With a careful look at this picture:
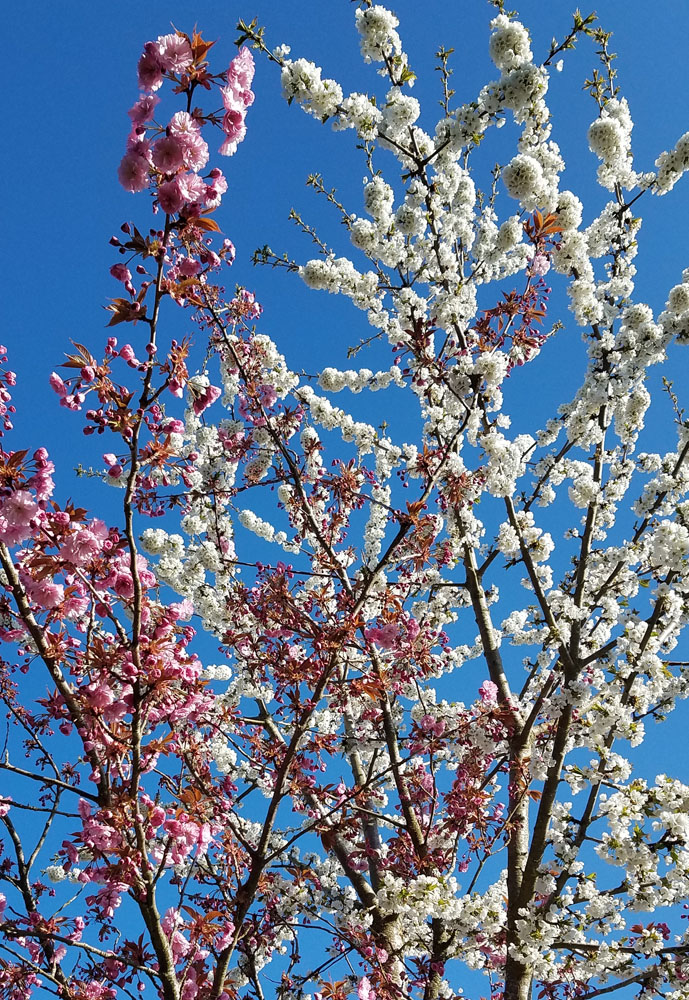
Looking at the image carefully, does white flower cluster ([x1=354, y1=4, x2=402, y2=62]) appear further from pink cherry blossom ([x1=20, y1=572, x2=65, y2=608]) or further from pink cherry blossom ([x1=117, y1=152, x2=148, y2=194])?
pink cherry blossom ([x1=20, y1=572, x2=65, y2=608])

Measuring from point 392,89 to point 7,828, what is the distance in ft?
17.4

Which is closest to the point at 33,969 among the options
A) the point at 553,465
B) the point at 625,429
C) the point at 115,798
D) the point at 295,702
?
the point at 115,798

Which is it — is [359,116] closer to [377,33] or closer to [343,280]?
[377,33]

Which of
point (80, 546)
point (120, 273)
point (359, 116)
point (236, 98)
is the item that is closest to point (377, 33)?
point (359, 116)

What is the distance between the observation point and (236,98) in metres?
2.68

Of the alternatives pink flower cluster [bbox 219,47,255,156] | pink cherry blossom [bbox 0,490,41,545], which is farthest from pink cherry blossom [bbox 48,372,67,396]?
pink flower cluster [bbox 219,47,255,156]

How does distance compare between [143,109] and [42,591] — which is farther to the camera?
[42,591]

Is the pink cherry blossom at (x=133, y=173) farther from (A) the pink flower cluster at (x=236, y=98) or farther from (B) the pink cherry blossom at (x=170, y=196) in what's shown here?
(A) the pink flower cluster at (x=236, y=98)

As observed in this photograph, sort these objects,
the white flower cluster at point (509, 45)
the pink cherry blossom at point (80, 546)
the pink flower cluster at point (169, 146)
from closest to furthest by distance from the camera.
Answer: the pink flower cluster at point (169, 146)
the pink cherry blossom at point (80, 546)
the white flower cluster at point (509, 45)

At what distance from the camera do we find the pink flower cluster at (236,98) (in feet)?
8.71

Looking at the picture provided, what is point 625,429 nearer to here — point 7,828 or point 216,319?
point 216,319

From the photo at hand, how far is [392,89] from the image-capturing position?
4.79 m

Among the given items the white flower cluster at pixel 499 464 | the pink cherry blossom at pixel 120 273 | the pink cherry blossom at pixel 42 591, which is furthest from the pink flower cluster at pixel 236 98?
the white flower cluster at pixel 499 464

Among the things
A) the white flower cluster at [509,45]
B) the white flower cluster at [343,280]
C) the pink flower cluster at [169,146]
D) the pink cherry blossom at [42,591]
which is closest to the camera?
the pink flower cluster at [169,146]
